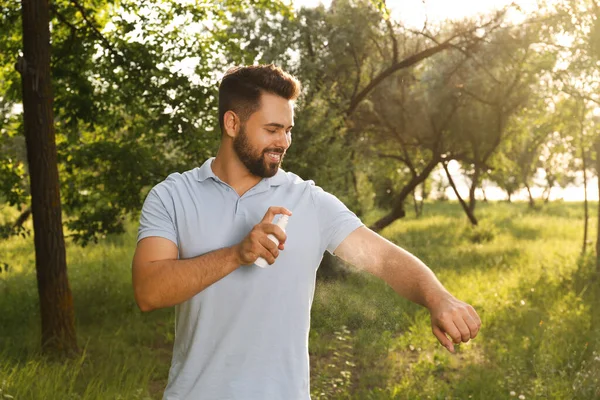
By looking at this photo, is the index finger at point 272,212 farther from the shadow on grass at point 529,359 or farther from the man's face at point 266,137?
the shadow on grass at point 529,359

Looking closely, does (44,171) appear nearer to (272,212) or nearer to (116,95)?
(116,95)

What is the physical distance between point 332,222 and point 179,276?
2.25ft

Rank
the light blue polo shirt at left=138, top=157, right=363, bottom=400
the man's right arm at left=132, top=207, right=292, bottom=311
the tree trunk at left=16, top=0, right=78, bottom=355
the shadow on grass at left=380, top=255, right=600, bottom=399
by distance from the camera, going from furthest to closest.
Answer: the tree trunk at left=16, top=0, right=78, bottom=355 → the shadow on grass at left=380, top=255, right=600, bottom=399 → the light blue polo shirt at left=138, top=157, right=363, bottom=400 → the man's right arm at left=132, top=207, right=292, bottom=311

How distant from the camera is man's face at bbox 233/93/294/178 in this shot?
271 centimetres

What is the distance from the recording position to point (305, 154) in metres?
14.1

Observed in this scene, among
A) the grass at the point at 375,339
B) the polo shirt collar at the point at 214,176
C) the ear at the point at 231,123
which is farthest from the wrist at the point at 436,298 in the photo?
the ear at the point at 231,123

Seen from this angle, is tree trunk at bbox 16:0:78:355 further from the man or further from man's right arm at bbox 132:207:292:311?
man's right arm at bbox 132:207:292:311

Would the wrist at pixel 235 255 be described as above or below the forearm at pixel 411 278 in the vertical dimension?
above

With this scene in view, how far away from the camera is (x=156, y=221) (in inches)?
99.0

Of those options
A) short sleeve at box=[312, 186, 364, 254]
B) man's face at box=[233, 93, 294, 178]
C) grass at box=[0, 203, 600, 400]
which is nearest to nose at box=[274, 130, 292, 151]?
man's face at box=[233, 93, 294, 178]

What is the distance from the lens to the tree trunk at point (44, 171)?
27.3 feet

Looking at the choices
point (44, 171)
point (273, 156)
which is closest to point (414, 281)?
point (273, 156)

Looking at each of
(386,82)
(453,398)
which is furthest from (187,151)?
(386,82)

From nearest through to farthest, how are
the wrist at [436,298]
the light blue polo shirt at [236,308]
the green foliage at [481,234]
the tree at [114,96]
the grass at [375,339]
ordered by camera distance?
the wrist at [436,298] < the light blue polo shirt at [236,308] < the grass at [375,339] < the tree at [114,96] < the green foliage at [481,234]
